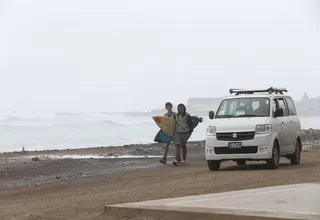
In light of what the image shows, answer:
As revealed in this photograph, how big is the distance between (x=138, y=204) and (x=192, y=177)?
6.77 metres

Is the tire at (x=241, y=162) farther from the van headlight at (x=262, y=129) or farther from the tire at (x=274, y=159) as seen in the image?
the van headlight at (x=262, y=129)

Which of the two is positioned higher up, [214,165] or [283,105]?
[283,105]

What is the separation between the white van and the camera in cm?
1777

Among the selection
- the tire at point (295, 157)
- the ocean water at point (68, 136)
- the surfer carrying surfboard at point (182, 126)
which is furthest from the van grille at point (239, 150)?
the ocean water at point (68, 136)

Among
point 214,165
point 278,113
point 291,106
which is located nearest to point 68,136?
point 291,106

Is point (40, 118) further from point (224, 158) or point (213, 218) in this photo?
point (213, 218)

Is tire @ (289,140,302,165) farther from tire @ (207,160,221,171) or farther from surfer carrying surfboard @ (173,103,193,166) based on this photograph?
surfer carrying surfboard @ (173,103,193,166)

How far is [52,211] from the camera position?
11.0 meters

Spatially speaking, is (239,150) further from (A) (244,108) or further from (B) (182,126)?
(B) (182,126)

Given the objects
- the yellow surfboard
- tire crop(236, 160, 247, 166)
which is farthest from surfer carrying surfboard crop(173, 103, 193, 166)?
tire crop(236, 160, 247, 166)

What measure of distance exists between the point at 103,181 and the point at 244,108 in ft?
14.0

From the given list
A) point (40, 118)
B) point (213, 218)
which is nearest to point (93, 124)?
point (40, 118)

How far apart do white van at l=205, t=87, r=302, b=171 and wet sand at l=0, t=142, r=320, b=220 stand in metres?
0.46

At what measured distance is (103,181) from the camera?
17.3 m
